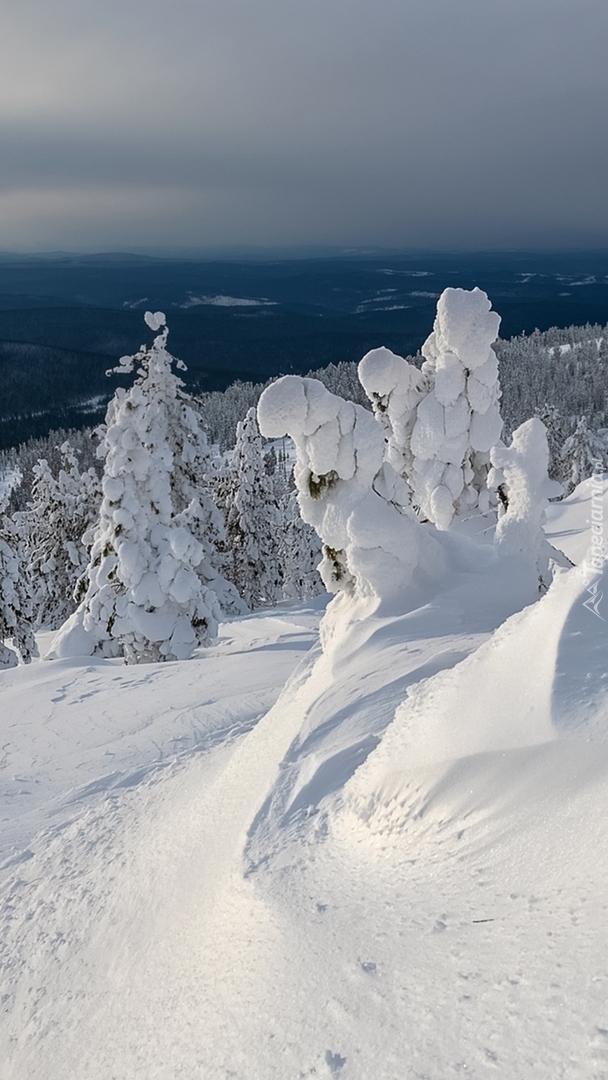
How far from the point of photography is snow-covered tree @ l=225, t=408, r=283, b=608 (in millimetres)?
29219

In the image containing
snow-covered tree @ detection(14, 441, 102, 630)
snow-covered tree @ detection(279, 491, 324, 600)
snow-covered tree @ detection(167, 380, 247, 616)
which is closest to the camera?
snow-covered tree @ detection(167, 380, 247, 616)

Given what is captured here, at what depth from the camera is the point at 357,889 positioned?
3.40 metres

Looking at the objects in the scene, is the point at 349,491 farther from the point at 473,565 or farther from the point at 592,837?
the point at 592,837

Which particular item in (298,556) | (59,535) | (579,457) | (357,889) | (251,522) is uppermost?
(357,889)

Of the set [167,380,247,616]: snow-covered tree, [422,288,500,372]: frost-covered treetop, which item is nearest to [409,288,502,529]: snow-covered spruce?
[422,288,500,372]: frost-covered treetop

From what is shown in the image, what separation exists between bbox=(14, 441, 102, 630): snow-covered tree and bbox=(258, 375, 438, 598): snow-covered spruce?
20.7m

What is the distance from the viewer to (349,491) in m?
7.65

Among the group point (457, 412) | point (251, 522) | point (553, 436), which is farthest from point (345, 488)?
point (553, 436)

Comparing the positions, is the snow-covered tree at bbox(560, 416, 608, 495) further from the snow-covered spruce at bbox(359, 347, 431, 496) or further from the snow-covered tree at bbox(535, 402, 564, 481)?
the snow-covered spruce at bbox(359, 347, 431, 496)

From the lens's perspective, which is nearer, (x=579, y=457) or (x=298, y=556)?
(x=298, y=556)

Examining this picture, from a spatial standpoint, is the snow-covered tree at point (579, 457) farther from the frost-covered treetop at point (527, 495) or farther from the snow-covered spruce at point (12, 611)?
the frost-covered treetop at point (527, 495)

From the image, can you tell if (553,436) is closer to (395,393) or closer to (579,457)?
(579,457)

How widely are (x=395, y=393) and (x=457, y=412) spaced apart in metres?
1.62

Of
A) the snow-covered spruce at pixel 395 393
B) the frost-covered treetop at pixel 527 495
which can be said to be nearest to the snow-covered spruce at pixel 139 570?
the snow-covered spruce at pixel 395 393
